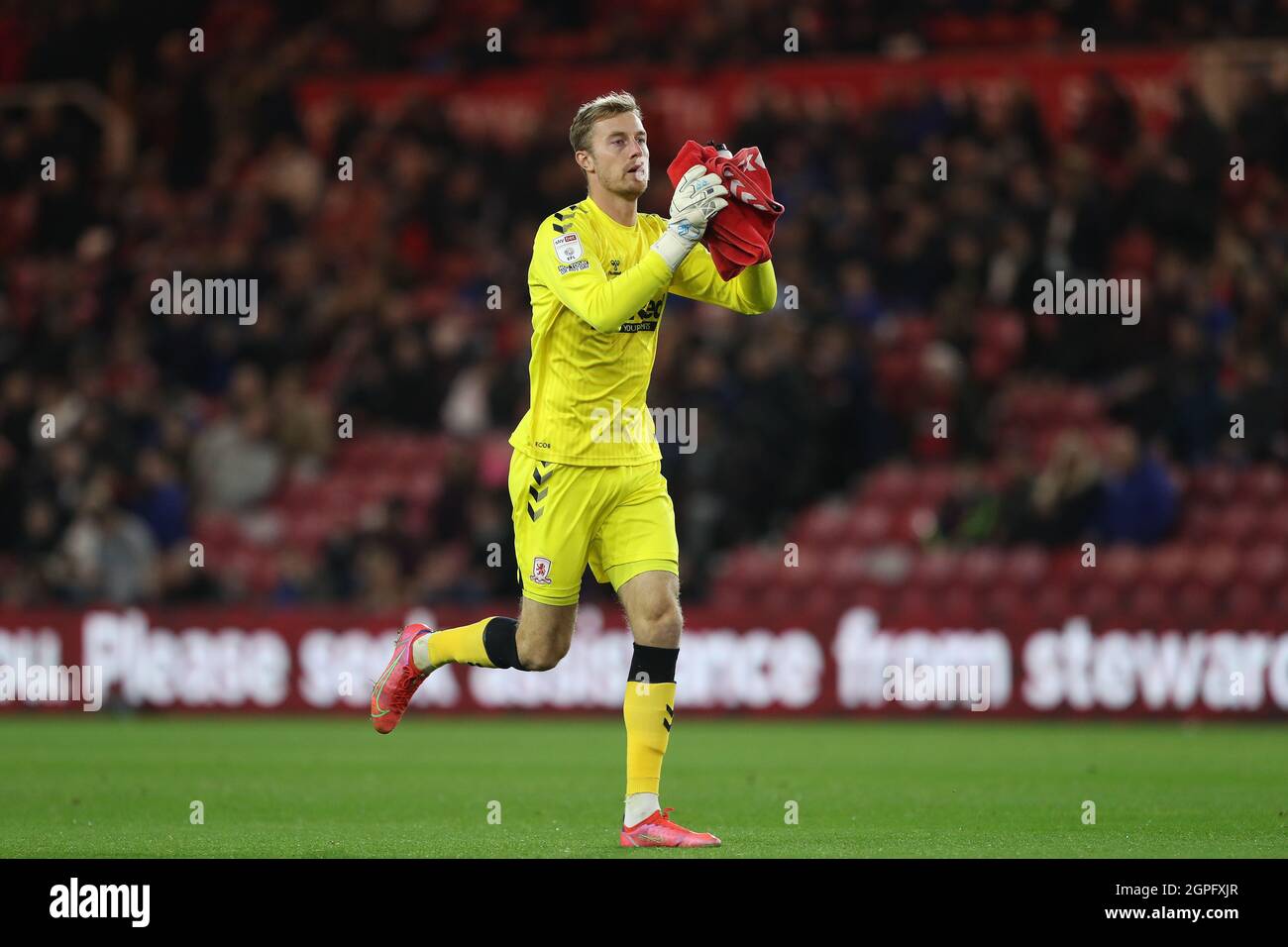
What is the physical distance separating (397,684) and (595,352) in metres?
1.87

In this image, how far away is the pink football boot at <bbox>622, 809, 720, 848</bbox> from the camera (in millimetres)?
7660

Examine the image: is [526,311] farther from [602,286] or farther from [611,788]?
[602,286]

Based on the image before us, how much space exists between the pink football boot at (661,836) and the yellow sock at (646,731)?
13 centimetres

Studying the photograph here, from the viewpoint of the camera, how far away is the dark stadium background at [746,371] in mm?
16141

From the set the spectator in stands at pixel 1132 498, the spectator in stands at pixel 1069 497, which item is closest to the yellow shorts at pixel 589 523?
the spectator in stands at pixel 1069 497

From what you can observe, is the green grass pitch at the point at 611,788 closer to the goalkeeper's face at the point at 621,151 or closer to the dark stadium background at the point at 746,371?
the dark stadium background at the point at 746,371

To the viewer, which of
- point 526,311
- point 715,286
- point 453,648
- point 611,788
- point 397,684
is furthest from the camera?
point 526,311

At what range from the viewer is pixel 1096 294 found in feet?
56.1

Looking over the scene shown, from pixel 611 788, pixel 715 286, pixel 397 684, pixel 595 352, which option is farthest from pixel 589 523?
pixel 611 788

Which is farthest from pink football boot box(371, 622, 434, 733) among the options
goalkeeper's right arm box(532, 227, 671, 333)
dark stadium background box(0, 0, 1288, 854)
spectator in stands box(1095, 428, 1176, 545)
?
spectator in stands box(1095, 428, 1176, 545)

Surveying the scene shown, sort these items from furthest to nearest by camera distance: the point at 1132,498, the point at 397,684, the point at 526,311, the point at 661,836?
the point at 526,311 → the point at 1132,498 → the point at 397,684 → the point at 661,836

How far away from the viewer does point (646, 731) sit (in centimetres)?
788

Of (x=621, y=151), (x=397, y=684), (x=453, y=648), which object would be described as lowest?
(x=397, y=684)

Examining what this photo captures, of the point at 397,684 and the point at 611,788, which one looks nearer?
the point at 397,684
